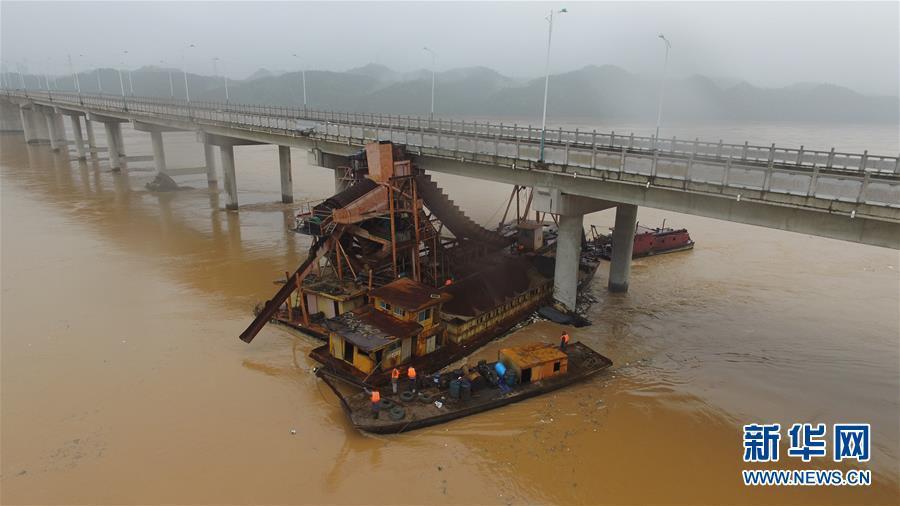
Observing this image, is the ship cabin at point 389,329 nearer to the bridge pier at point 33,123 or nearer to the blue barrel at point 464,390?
the blue barrel at point 464,390

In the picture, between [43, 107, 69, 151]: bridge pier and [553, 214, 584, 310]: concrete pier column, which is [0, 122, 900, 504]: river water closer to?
[553, 214, 584, 310]: concrete pier column

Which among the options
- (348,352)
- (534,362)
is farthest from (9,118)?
(534,362)

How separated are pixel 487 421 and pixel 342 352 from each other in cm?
591

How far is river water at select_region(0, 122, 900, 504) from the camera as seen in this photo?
1463 centimetres

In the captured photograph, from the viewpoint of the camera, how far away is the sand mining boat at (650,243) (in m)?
35.8

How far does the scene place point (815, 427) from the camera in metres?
17.4

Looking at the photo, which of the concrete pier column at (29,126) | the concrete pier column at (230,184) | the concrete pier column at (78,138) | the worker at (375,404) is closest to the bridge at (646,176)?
the concrete pier column at (230,184)

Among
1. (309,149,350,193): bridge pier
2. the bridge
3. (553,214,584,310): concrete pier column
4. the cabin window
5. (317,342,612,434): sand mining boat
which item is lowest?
(317,342,612,434): sand mining boat

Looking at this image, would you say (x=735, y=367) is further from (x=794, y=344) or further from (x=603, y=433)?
(x=603, y=433)

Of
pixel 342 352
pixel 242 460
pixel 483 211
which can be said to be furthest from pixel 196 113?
pixel 242 460

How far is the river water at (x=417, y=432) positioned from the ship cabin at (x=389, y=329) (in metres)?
1.86

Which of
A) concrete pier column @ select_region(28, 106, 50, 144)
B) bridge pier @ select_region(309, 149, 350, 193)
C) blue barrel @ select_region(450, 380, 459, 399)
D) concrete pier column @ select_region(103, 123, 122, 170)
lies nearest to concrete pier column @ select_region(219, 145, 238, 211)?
bridge pier @ select_region(309, 149, 350, 193)

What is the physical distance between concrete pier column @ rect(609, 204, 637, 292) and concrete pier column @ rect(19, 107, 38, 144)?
110 m

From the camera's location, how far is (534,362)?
1870cm
